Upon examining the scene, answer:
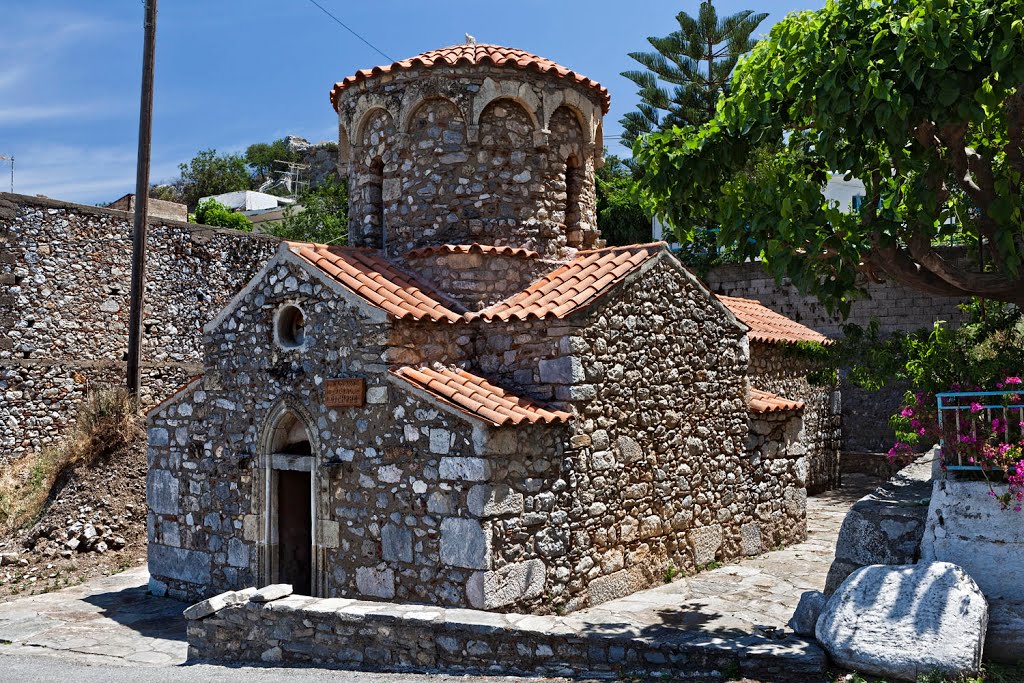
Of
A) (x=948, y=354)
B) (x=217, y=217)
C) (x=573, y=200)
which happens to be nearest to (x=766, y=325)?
(x=573, y=200)

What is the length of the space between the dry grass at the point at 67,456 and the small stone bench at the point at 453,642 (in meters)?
6.51

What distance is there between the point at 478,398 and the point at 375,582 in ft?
6.42

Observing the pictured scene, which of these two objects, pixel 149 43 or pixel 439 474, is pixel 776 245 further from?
pixel 149 43

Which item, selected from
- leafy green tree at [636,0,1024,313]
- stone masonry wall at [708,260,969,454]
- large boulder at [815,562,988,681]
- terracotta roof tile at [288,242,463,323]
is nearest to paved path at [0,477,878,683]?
large boulder at [815,562,988,681]

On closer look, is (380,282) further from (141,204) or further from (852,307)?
(852,307)

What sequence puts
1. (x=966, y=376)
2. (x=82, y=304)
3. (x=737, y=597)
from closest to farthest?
(x=966, y=376)
(x=737, y=597)
(x=82, y=304)

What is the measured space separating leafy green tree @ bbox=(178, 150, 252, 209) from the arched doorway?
33.7m

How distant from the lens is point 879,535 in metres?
6.35

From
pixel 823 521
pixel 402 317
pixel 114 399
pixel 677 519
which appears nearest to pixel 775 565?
pixel 677 519

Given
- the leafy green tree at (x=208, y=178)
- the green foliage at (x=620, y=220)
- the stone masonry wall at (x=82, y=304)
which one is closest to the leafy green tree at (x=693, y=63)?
the green foliage at (x=620, y=220)

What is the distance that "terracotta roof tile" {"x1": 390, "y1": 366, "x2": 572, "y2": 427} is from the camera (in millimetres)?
7453

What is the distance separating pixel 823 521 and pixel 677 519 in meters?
4.19

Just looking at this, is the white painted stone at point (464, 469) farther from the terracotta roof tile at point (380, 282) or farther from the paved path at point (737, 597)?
the paved path at point (737, 597)

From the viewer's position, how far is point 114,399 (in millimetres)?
13773
